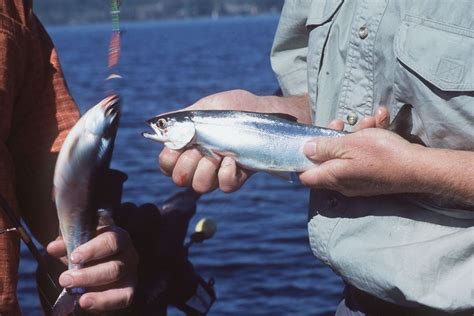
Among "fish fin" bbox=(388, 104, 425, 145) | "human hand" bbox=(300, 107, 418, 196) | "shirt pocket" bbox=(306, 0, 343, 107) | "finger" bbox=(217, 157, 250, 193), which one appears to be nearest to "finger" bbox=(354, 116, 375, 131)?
"human hand" bbox=(300, 107, 418, 196)

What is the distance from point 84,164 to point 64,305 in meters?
0.66

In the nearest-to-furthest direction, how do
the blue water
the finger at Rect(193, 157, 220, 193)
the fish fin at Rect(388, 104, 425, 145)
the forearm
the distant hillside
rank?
the forearm < the fish fin at Rect(388, 104, 425, 145) < the finger at Rect(193, 157, 220, 193) < the distant hillside < the blue water

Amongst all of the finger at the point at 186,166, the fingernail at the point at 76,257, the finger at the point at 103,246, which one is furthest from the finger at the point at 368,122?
the fingernail at the point at 76,257

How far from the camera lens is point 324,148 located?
3.41 m

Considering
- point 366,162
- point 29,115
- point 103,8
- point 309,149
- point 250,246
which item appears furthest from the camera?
point 250,246

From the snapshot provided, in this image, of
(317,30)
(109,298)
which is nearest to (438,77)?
(317,30)

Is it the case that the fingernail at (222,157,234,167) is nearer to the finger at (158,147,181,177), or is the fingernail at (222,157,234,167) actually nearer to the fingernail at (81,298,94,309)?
the finger at (158,147,181,177)

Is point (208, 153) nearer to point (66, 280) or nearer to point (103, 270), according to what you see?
point (103, 270)

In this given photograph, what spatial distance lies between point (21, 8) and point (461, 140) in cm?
181

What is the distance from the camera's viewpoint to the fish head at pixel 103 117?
300 cm

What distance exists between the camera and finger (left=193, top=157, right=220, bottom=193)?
12.0ft

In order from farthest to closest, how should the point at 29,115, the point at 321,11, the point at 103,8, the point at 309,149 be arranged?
the point at 103,8 < the point at 29,115 < the point at 321,11 < the point at 309,149

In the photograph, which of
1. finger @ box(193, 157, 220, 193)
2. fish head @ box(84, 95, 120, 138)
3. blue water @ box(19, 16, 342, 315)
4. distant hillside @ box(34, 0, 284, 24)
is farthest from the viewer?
blue water @ box(19, 16, 342, 315)

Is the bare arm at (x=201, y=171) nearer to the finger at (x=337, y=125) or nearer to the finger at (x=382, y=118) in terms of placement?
the finger at (x=337, y=125)
